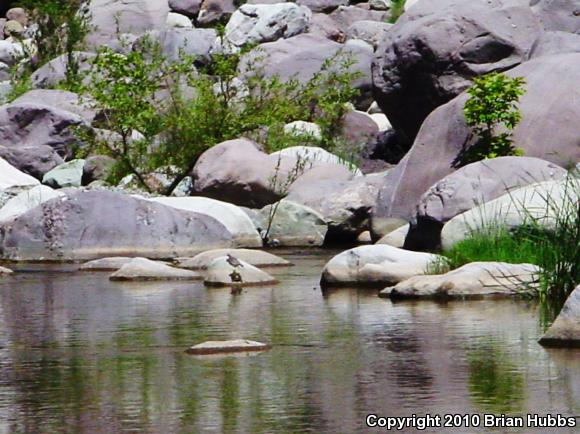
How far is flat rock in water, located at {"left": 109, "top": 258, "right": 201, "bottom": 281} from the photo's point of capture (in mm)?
14266

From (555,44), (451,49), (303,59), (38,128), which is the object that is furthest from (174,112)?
(303,59)

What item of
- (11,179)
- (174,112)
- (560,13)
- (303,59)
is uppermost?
(303,59)

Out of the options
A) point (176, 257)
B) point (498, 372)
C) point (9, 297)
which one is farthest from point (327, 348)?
point (176, 257)

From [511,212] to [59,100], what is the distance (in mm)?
17175

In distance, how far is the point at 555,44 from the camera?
2162 centimetres

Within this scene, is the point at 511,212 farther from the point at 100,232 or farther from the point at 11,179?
the point at 11,179

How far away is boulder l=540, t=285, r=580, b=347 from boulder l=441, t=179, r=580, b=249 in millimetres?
3325

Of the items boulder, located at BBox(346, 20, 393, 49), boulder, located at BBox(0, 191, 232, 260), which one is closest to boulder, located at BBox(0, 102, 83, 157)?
boulder, located at BBox(0, 191, 232, 260)

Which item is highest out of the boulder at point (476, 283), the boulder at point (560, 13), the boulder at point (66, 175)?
the boulder at point (560, 13)

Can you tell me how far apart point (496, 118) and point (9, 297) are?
24.1 ft

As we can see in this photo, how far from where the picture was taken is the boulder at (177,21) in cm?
4297

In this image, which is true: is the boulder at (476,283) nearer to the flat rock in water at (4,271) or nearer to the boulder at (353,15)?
the flat rock in water at (4,271)

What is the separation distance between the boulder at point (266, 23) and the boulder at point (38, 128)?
41.2ft

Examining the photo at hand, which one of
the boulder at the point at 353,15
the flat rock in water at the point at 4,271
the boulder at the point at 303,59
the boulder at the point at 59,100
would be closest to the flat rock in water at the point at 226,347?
the flat rock in water at the point at 4,271
